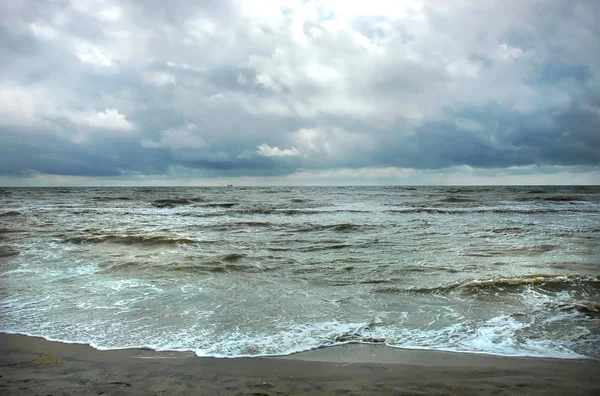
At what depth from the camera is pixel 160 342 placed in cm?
524

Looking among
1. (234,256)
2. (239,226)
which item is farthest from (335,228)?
(234,256)

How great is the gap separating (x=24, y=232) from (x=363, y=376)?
64.4ft

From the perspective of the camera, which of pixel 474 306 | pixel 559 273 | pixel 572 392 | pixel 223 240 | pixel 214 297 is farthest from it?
pixel 223 240

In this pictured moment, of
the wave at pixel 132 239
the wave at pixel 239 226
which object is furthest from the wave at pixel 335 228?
the wave at pixel 132 239

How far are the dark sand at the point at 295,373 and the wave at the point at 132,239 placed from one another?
1022 centimetres

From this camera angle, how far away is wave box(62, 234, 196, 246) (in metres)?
15.1

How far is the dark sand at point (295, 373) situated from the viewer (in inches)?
153

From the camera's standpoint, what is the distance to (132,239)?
1577cm

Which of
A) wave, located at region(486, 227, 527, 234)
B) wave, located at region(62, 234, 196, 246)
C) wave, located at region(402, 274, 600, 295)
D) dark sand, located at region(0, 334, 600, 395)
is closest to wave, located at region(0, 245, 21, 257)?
wave, located at region(62, 234, 196, 246)

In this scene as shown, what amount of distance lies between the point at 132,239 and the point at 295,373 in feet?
44.1

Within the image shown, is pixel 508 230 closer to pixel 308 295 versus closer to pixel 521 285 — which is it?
pixel 521 285

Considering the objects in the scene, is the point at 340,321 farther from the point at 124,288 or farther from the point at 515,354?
the point at 124,288

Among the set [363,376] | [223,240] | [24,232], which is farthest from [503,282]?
[24,232]

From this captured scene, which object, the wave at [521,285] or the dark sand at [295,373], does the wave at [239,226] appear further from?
the dark sand at [295,373]
